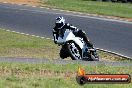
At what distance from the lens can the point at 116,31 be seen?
2745 centimetres

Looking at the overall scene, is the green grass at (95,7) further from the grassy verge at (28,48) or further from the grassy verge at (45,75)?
the grassy verge at (45,75)

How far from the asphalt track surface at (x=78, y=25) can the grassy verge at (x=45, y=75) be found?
8537mm

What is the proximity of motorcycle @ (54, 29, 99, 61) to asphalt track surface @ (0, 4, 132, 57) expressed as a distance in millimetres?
5204

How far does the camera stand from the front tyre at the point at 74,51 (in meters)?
15.0

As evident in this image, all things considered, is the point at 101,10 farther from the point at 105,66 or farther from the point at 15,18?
the point at 105,66

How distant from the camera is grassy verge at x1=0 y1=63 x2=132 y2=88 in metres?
9.66

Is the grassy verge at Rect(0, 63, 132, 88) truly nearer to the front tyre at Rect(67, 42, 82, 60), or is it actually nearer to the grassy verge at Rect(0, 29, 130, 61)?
the front tyre at Rect(67, 42, 82, 60)

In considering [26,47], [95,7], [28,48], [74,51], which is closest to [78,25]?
[26,47]

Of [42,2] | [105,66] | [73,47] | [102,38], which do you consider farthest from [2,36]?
[42,2]

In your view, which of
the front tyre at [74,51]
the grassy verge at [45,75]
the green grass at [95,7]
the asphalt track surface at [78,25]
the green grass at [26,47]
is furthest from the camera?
the green grass at [95,7]

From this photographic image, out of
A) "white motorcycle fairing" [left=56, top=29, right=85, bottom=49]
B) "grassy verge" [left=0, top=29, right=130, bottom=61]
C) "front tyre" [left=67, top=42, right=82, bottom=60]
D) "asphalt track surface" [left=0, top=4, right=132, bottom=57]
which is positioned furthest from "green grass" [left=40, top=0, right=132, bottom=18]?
"front tyre" [left=67, top=42, right=82, bottom=60]

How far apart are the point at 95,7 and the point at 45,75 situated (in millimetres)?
28021

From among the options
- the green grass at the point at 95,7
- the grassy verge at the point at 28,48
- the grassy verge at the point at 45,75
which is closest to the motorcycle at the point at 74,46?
the grassy verge at the point at 28,48

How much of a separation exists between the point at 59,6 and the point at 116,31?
1300 cm
